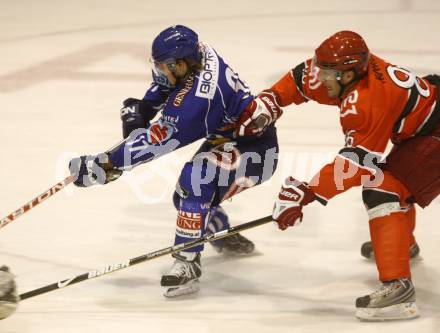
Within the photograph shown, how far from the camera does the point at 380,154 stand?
129 inches

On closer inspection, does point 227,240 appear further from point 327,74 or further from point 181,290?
point 327,74

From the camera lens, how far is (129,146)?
3566mm

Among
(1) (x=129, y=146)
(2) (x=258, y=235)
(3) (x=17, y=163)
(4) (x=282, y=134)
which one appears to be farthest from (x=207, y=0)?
(1) (x=129, y=146)

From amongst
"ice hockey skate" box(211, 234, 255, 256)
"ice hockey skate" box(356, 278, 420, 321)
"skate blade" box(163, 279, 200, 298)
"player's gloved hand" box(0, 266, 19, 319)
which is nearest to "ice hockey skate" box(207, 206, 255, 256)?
"ice hockey skate" box(211, 234, 255, 256)

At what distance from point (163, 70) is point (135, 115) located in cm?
32

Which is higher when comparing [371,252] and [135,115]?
[135,115]

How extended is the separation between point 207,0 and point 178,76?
5.30 metres

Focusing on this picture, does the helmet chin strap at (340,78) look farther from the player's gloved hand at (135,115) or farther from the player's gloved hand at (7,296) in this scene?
the player's gloved hand at (7,296)

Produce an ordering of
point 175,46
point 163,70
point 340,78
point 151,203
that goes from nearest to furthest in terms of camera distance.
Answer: point 340,78, point 175,46, point 163,70, point 151,203

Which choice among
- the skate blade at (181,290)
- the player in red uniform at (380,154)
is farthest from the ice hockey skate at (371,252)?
the skate blade at (181,290)

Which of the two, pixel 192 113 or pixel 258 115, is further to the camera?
pixel 258 115

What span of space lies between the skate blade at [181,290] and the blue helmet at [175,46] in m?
0.89

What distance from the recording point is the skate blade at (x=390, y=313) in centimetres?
343

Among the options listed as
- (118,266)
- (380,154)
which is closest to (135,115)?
(118,266)
